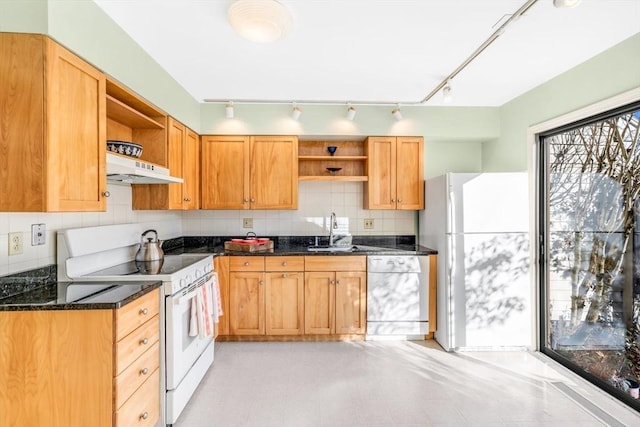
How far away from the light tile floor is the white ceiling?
2474 mm

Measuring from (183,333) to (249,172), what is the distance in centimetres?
184

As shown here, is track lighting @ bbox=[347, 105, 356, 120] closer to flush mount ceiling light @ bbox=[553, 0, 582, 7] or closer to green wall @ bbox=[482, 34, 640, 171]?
green wall @ bbox=[482, 34, 640, 171]

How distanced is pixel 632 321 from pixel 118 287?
333 cm

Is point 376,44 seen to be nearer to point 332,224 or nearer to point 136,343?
point 332,224

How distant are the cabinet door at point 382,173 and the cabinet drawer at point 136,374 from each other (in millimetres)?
2456

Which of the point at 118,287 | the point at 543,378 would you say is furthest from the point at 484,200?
the point at 118,287

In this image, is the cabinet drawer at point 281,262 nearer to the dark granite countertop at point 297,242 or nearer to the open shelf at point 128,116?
the dark granite countertop at point 297,242

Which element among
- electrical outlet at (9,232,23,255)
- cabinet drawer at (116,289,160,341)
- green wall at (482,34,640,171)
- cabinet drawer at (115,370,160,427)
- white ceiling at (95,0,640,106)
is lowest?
cabinet drawer at (115,370,160,427)

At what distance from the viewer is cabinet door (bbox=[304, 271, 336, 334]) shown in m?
3.34

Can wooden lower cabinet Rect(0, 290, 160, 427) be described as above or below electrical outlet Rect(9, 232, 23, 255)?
below

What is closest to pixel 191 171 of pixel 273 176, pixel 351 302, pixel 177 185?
pixel 177 185

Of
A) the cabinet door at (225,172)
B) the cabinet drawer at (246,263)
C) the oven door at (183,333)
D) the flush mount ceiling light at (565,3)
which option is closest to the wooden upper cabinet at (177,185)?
the cabinet door at (225,172)

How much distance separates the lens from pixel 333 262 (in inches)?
131

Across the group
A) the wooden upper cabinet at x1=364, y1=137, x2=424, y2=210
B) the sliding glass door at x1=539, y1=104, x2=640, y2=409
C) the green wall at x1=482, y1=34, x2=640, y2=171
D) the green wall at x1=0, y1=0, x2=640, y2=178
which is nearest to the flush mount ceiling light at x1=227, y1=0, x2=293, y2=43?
the green wall at x1=0, y1=0, x2=640, y2=178
